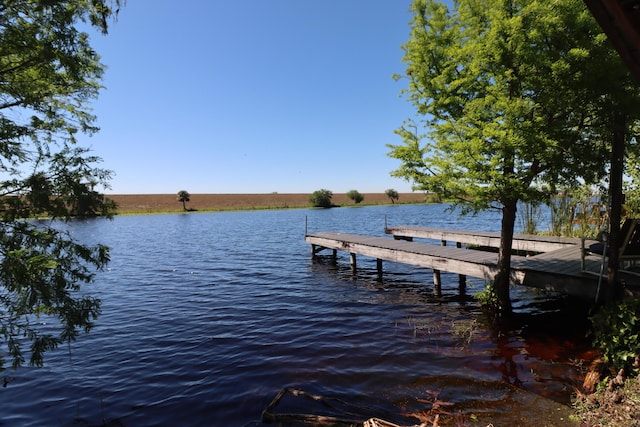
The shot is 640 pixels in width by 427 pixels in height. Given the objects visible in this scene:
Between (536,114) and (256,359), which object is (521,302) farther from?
(256,359)

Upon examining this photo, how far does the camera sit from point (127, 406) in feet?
20.0

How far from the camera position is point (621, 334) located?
571 centimetres

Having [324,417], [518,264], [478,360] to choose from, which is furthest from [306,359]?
[518,264]

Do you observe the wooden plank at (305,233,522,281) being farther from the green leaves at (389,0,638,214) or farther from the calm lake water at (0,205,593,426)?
the green leaves at (389,0,638,214)

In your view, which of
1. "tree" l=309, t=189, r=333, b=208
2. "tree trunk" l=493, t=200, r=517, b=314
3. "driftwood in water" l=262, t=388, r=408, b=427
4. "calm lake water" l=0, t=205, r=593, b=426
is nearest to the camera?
"driftwood in water" l=262, t=388, r=408, b=427

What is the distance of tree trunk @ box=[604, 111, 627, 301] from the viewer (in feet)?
20.8

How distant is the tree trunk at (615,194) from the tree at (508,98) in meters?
0.29

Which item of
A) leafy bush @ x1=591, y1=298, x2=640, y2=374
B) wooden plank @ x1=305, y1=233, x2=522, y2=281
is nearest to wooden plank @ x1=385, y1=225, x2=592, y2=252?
wooden plank @ x1=305, y1=233, x2=522, y2=281

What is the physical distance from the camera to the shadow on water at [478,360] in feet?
17.4

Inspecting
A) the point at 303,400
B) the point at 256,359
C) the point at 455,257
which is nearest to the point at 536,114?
the point at 455,257

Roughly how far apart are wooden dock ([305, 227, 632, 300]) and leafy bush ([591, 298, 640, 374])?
4.60 feet

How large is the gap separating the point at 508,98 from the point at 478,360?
5431mm

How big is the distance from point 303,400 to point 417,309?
234 inches

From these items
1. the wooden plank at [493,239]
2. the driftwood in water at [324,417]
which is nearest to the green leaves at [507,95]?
the driftwood in water at [324,417]
